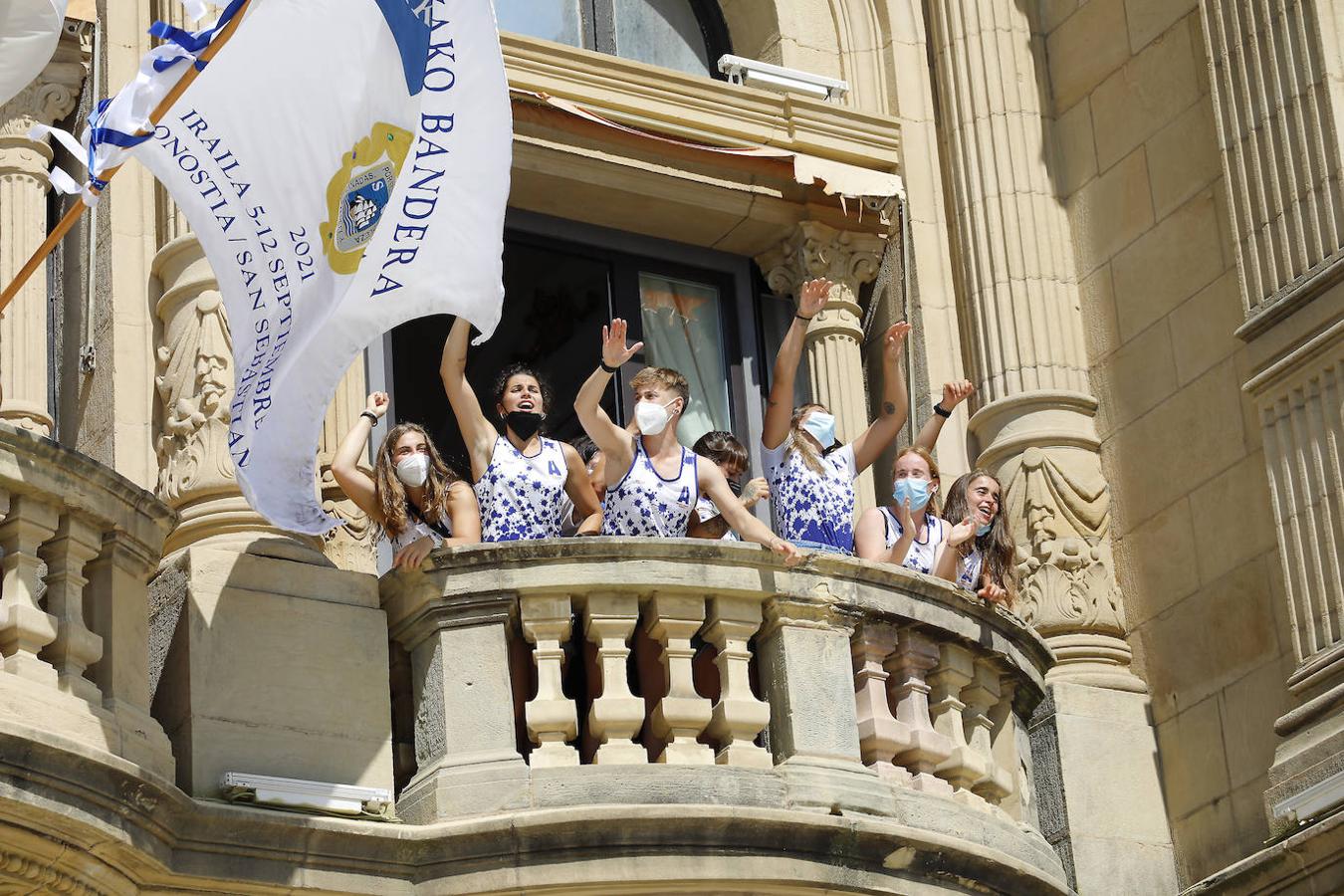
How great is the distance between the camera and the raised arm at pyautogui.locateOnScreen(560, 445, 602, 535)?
46.2 feet

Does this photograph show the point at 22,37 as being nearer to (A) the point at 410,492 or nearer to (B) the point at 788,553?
(A) the point at 410,492

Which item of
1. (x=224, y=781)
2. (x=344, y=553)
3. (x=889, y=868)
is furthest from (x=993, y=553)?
(x=224, y=781)

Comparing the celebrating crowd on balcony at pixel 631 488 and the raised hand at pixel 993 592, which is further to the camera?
the raised hand at pixel 993 592

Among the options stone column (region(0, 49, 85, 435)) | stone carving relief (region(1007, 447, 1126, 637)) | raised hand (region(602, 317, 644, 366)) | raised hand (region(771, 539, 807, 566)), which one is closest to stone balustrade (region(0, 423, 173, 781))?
raised hand (region(602, 317, 644, 366))

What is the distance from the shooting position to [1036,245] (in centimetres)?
1842

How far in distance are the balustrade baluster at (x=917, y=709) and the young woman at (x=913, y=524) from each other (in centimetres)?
64

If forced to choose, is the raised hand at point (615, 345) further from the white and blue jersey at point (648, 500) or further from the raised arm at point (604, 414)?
the white and blue jersey at point (648, 500)

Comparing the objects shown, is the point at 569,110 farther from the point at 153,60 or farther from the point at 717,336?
the point at 153,60

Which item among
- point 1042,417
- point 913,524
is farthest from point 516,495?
point 1042,417

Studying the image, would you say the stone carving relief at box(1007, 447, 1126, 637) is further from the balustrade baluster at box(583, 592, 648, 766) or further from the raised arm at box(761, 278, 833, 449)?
the balustrade baluster at box(583, 592, 648, 766)

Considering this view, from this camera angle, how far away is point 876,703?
45.9ft

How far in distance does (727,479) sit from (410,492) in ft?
5.34

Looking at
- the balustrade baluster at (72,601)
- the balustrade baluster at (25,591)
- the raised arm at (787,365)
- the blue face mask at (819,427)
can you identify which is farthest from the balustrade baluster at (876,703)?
the balustrade baluster at (25,591)

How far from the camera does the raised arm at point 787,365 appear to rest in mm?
15133
